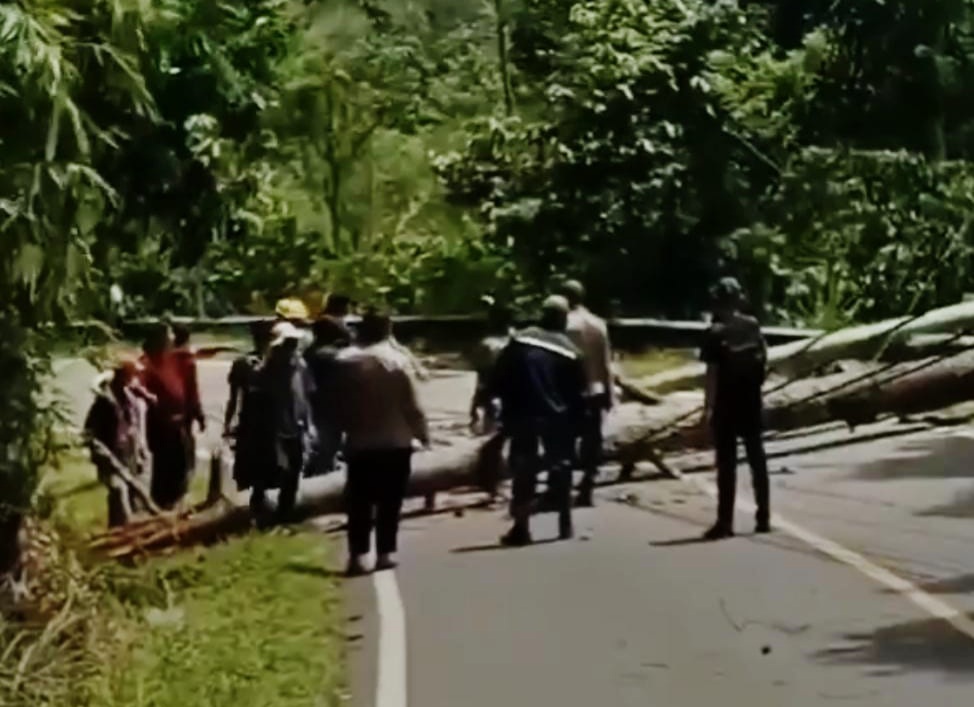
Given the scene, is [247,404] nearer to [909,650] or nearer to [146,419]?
[146,419]

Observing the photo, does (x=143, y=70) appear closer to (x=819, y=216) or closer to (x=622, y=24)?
(x=622, y=24)

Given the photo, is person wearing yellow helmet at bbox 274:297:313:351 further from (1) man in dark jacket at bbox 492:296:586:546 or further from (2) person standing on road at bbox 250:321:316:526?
(1) man in dark jacket at bbox 492:296:586:546

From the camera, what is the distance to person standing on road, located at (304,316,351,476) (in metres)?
4.83

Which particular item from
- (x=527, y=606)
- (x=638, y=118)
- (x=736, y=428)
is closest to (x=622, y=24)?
(x=638, y=118)

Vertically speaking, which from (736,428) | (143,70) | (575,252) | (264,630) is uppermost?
(143,70)

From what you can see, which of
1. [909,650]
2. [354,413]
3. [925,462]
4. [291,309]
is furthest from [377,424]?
[925,462]

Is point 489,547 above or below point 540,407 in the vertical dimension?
below

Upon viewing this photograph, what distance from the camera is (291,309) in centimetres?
484

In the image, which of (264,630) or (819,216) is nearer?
(264,630)

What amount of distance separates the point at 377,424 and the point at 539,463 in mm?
336

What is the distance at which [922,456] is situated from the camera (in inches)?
210

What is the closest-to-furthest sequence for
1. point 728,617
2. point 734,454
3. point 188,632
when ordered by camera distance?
point 728,617, point 188,632, point 734,454

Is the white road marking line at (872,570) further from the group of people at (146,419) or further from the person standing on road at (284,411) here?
the group of people at (146,419)

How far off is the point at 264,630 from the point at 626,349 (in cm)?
96
